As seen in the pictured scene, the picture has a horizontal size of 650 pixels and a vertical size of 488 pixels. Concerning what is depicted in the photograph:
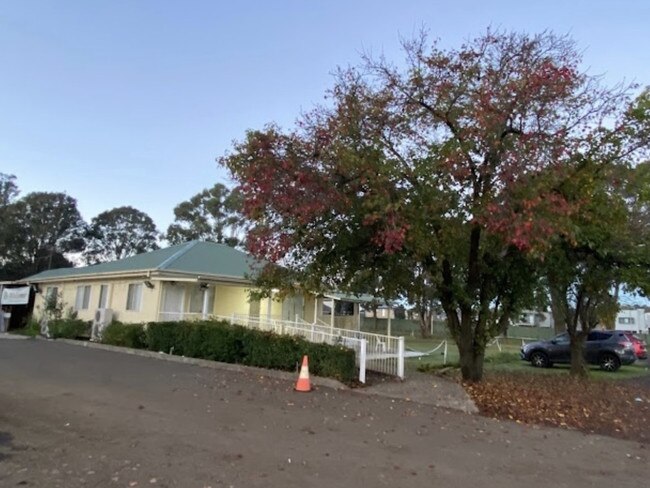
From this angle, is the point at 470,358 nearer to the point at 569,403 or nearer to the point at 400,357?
the point at 400,357

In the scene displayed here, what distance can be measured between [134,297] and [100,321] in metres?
1.52

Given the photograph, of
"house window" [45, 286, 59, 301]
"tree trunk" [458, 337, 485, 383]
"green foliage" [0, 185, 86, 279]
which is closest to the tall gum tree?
"tree trunk" [458, 337, 485, 383]

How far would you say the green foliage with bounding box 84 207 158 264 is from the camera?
2383 inches

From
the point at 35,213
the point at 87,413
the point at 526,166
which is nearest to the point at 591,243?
the point at 526,166

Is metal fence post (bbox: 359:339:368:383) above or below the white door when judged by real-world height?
below

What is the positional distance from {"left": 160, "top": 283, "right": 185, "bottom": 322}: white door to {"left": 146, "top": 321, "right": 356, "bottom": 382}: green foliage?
2365 millimetres

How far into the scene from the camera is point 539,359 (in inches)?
866

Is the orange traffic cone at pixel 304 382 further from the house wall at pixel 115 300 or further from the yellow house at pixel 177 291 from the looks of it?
the house wall at pixel 115 300

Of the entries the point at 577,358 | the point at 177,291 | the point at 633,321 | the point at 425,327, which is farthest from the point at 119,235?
the point at 633,321

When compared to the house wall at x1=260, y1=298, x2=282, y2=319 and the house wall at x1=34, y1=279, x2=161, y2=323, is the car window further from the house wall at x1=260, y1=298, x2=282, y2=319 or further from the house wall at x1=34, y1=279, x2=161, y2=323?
the house wall at x1=34, y1=279, x2=161, y2=323

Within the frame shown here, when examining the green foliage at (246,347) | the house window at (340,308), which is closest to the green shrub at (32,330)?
the green foliage at (246,347)

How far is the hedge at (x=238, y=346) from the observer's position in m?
11.9

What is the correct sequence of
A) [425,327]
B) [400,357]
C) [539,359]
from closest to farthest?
[400,357], [539,359], [425,327]

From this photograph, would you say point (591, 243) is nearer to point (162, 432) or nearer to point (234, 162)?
point (234, 162)
